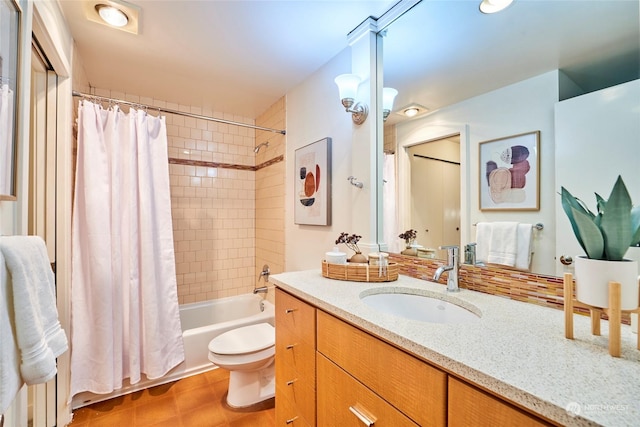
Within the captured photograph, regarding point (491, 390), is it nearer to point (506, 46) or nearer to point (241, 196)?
point (506, 46)

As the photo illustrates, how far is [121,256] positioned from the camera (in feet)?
6.13

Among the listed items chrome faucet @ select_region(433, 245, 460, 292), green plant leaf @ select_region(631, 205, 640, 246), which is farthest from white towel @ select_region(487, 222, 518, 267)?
green plant leaf @ select_region(631, 205, 640, 246)

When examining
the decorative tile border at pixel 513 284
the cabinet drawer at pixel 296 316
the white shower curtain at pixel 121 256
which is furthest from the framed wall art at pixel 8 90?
the decorative tile border at pixel 513 284

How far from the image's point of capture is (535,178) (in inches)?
38.8

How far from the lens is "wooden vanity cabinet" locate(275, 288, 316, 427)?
3.61ft

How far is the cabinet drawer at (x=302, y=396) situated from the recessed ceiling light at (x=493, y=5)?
169 cm

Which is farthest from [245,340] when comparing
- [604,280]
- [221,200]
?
[604,280]

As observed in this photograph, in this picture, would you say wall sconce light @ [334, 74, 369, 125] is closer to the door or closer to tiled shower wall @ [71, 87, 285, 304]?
tiled shower wall @ [71, 87, 285, 304]

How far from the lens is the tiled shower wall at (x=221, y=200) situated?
270cm

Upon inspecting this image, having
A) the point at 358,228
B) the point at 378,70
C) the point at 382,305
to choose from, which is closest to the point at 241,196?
the point at 358,228

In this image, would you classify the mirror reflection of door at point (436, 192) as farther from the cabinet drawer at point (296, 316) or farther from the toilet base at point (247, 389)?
the toilet base at point (247, 389)

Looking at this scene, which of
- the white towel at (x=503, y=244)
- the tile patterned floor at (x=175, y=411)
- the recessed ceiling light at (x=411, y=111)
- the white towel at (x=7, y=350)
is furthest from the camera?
the tile patterned floor at (x=175, y=411)

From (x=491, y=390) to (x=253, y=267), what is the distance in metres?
2.82

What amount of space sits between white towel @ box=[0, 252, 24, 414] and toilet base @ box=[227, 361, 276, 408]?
1273 millimetres
